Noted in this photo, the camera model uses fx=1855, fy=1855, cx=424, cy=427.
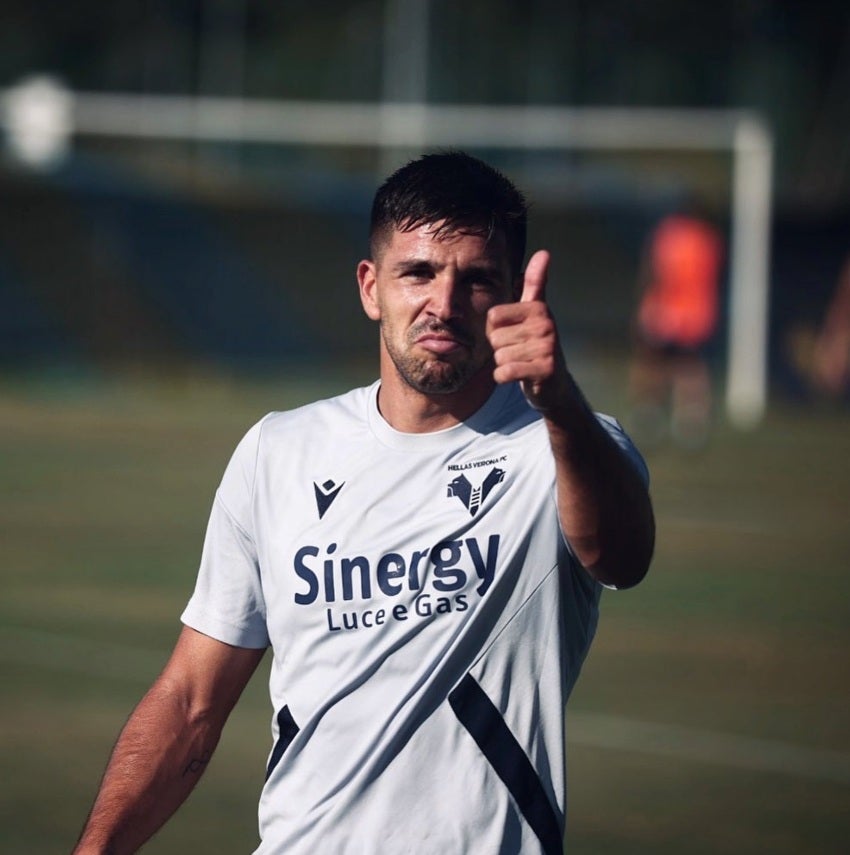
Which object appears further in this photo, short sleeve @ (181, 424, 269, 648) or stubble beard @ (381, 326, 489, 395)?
short sleeve @ (181, 424, 269, 648)

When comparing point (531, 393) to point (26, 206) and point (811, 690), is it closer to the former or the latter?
point (811, 690)

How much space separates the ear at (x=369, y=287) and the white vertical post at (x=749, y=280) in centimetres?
2230

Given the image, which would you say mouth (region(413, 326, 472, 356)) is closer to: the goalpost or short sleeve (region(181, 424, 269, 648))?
short sleeve (region(181, 424, 269, 648))

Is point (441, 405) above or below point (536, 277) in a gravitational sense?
below

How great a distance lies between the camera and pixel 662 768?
7613mm

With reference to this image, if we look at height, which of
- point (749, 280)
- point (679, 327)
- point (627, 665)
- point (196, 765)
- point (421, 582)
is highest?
point (749, 280)

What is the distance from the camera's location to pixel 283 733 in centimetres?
359

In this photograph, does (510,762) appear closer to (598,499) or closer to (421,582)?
(421,582)

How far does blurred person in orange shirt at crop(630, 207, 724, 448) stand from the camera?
22078 mm

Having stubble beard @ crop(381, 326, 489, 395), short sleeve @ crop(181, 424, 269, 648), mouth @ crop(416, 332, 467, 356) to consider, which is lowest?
short sleeve @ crop(181, 424, 269, 648)

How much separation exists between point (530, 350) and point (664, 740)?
5295mm

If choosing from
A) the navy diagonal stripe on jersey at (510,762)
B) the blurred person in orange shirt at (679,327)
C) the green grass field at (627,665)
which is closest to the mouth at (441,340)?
the navy diagonal stripe on jersey at (510,762)

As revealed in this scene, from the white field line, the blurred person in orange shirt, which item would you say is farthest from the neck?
the blurred person in orange shirt

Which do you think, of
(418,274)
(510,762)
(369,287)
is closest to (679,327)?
(369,287)
